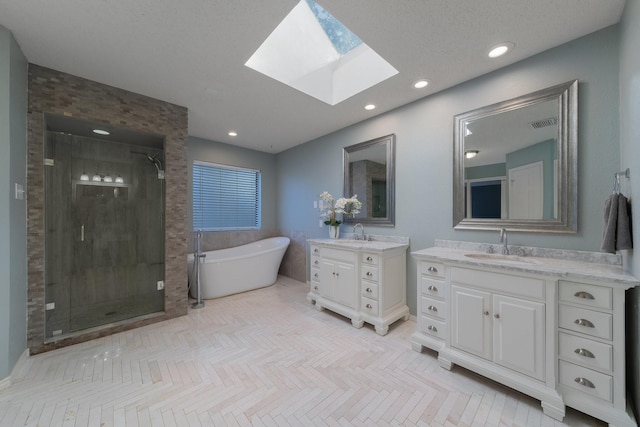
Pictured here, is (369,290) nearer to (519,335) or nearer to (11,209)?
(519,335)

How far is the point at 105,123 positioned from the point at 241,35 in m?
1.79

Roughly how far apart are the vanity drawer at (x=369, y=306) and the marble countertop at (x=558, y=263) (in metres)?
0.77

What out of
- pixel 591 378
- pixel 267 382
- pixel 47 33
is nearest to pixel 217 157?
pixel 47 33

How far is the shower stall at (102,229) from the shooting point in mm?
2379

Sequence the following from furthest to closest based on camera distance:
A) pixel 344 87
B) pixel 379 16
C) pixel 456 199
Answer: pixel 344 87, pixel 456 199, pixel 379 16

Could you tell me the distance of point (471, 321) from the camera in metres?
1.73

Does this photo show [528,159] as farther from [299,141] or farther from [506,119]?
[299,141]

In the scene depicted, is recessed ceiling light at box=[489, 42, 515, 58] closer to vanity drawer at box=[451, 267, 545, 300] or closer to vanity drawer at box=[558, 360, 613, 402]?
vanity drawer at box=[451, 267, 545, 300]

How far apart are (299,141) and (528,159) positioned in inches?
125

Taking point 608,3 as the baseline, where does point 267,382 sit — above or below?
below

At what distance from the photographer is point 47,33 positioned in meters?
1.70

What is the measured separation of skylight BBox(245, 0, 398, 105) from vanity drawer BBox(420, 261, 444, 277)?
179cm

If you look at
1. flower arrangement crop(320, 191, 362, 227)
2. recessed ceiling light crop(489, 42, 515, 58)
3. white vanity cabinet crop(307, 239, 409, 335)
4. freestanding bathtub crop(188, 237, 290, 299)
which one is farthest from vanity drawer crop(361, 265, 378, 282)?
recessed ceiling light crop(489, 42, 515, 58)

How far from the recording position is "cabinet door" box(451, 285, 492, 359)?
166 centimetres
